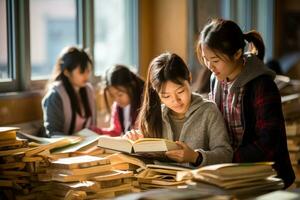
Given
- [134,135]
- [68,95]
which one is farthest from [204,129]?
[68,95]

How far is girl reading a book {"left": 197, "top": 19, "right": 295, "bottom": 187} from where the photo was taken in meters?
Result: 2.61

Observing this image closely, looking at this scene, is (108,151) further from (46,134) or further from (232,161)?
(46,134)

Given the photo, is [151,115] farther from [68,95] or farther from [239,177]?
[68,95]

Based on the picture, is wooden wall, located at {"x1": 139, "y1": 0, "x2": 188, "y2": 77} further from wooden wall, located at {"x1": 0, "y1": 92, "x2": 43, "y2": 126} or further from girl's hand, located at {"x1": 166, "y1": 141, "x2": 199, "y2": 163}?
girl's hand, located at {"x1": 166, "y1": 141, "x2": 199, "y2": 163}

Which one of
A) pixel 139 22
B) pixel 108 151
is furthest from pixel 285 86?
pixel 108 151

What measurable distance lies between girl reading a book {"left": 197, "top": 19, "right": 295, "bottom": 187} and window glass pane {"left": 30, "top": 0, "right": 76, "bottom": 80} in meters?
2.11

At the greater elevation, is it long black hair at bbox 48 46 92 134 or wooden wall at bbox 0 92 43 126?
long black hair at bbox 48 46 92 134

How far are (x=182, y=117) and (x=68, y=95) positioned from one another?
1631 mm

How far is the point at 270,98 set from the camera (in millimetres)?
2604

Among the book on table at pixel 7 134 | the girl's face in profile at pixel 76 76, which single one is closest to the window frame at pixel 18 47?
the girl's face in profile at pixel 76 76

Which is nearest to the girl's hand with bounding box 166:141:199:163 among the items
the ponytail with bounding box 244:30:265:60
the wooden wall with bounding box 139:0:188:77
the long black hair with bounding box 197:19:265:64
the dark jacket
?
the dark jacket

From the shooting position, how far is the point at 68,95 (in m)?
4.28

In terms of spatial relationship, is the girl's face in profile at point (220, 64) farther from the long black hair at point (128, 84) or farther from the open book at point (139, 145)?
the long black hair at point (128, 84)

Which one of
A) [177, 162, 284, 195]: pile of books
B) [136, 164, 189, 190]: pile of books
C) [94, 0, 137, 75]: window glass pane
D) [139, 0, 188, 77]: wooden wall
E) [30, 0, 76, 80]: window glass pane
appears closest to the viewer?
[177, 162, 284, 195]: pile of books
